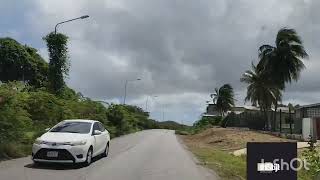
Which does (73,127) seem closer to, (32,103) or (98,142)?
(98,142)

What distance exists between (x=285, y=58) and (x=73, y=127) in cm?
4831

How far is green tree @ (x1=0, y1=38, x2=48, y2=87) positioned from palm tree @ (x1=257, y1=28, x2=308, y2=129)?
2616 centimetres

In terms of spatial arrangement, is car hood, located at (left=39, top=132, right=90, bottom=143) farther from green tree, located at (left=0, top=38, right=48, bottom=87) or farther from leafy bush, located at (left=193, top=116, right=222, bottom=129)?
leafy bush, located at (left=193, top=116, right=222, bottom=129)

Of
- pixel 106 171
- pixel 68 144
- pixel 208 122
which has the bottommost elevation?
pixel 106 171

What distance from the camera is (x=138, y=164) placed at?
71.5 feet

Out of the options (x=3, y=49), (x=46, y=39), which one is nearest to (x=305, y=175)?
(x=46, y=39)

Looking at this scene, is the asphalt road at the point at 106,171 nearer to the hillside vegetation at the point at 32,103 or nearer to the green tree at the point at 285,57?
the hillside vegetation at the point at 32,103

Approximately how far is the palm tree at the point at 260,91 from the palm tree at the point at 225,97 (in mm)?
A: 40139

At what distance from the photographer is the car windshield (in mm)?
20359

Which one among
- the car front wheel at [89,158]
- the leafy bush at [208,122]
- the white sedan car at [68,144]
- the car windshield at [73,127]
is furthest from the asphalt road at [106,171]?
the leafy bush at [208,122]

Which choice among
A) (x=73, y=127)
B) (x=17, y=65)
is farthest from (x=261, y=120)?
(x=73, y=127)

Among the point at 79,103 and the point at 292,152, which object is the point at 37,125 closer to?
the point at 79,103

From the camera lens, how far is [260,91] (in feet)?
251

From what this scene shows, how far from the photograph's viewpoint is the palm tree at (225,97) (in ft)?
395
